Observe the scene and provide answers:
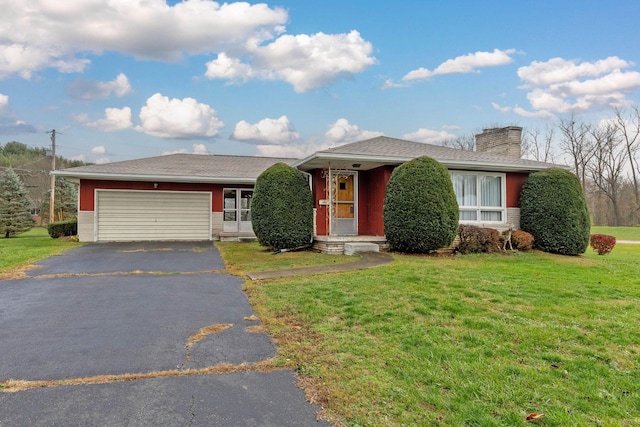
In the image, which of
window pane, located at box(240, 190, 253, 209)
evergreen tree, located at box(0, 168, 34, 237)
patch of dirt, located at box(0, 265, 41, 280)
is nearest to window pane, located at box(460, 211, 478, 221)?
window pane, located at box(240, 190, 253, 209)

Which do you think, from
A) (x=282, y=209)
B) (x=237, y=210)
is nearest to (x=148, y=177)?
(x=237, y=210)

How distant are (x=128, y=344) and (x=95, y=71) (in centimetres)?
1752

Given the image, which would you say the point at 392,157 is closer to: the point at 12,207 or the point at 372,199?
the point at 372,199

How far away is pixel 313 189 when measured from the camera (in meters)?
13.4

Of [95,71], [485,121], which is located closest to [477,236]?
[95,71]

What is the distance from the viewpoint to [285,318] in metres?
4.84

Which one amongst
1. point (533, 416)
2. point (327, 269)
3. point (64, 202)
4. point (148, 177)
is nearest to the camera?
point (533, 416)

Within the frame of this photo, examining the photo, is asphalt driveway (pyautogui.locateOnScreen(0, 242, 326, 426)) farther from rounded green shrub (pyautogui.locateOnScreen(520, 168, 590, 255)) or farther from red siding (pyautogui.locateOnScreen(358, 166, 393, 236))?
rounded green shrub (pyautogui.locateOnScreen(520, 168, 590, 255))

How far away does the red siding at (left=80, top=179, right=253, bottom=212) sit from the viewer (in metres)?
15.7

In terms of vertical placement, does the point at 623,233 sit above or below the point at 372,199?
below

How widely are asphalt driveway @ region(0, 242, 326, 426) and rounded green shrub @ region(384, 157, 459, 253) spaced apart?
16.8 feet

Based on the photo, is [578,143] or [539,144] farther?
[539,144]

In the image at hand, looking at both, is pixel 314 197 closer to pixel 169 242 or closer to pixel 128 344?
pixel 169 242

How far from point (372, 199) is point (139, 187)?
1014 centimetres
